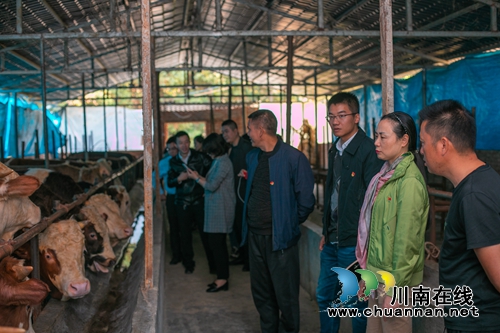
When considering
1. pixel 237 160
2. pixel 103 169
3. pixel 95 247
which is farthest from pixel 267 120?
pixel 103 169

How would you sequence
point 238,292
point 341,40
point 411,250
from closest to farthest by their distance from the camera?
point 411,250 < point 238,292 < point 341,40

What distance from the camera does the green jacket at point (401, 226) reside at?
2.56m

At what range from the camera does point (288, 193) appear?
417 cm

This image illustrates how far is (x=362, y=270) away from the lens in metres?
2.79

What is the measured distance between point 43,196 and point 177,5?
919cm

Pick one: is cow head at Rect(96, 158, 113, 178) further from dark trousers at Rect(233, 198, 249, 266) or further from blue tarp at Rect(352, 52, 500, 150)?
blue tarp at Rect(352, 52, 500, 150)

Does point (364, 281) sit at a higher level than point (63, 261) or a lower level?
higher

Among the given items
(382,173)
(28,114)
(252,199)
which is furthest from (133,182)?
(382,173)

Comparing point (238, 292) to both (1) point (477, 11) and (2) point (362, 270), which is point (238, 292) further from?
(1) point (477, 11)

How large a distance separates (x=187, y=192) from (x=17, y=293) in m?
4.15

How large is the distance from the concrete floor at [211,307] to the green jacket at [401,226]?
2.55m

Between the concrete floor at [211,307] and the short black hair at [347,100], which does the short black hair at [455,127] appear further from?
the concrete floor at [211,307]

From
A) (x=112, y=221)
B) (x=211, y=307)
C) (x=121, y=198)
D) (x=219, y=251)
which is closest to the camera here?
(x=211, y=307)

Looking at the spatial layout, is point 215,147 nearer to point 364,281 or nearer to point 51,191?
point 51,191
